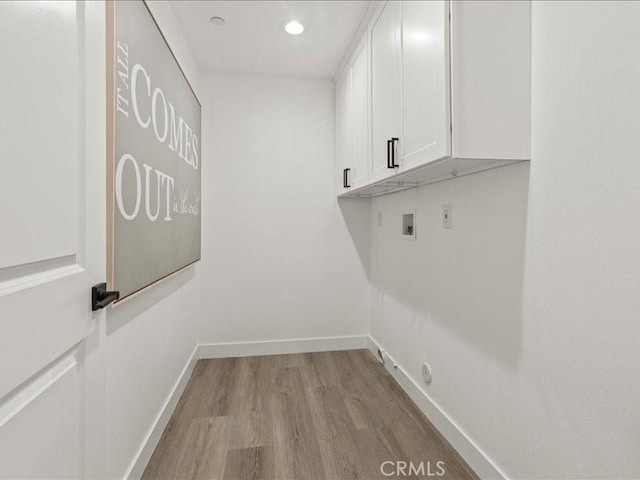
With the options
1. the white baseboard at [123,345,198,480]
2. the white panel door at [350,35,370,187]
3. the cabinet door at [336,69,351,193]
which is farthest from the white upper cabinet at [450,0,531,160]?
the white baseboard at [123,345,198,480]

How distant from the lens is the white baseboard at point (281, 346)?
9.71ft

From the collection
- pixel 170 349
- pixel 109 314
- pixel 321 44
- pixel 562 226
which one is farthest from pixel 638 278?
pixel 321 44

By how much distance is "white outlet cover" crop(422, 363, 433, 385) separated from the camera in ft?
6.61

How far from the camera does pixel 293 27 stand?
7.49 feet

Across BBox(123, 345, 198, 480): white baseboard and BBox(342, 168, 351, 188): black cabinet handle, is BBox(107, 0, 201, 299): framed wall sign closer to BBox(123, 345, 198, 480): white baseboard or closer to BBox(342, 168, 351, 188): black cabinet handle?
BBox(123, 345, 198, 480): white baseboard

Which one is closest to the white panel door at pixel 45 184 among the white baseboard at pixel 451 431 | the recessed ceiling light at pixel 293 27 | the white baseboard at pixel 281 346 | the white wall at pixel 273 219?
the recessed ceiling light at pixel 293 27

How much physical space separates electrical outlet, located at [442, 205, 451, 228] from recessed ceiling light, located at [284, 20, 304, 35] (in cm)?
152

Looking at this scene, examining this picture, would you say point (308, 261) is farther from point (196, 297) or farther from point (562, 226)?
point (562, 226)

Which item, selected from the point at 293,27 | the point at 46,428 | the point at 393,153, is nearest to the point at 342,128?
the point at 293,27

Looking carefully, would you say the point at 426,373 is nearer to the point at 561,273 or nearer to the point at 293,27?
the point at 561,273

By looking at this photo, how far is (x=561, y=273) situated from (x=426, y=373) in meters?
1.13

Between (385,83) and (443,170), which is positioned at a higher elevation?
(385,83)

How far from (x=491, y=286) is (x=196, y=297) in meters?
2.24

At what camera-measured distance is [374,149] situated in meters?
2.07
